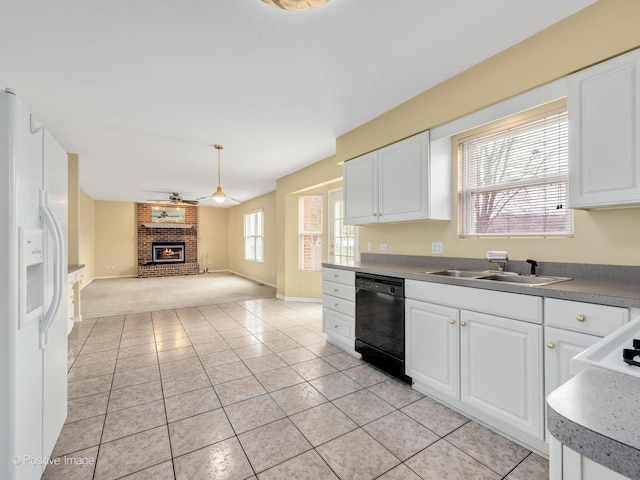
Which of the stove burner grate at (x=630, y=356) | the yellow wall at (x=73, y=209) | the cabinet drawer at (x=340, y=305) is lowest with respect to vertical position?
the cabinet drawer at (x=340, y=305)

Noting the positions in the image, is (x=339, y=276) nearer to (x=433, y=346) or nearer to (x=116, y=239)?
(x=433, y=346)

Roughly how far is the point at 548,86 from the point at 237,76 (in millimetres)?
2214

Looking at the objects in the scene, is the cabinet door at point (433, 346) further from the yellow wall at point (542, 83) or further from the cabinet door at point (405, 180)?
the cabinet door at point (405, 180)

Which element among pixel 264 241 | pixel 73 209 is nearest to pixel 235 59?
pixel 73 209

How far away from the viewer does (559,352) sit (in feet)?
5.17

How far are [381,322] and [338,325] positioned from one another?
0.76 m

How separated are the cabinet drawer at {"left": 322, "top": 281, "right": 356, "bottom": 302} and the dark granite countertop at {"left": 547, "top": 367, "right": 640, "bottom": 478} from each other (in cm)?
249

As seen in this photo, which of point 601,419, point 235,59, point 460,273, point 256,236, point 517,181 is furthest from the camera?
point 256,236

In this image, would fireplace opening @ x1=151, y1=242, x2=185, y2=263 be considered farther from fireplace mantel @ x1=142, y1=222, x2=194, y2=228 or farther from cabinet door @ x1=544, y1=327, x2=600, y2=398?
cabinet door @ x1=544, y1=327, x2=600, y2=398

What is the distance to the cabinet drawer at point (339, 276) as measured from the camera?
10.2ft

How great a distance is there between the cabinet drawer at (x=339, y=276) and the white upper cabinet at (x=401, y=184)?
0.63 m

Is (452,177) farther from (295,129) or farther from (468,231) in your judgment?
(295,129)

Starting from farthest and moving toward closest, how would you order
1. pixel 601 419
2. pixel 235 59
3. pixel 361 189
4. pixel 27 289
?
pixel 361 189
pixel 235 59
pixel 27 289
pixel 601 419

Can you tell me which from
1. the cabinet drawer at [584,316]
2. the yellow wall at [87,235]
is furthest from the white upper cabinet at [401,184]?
the yellow wall at [87,235]
